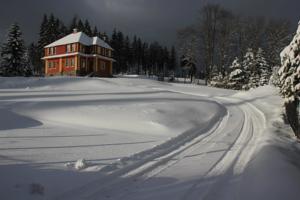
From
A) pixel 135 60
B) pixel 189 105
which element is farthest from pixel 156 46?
pixel 189 105

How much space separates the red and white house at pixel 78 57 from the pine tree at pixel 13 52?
16.2 ft

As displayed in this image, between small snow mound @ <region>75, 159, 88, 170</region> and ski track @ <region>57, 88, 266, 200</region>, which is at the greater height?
small snow mound @ <region>75, 159, 88, 170</region>

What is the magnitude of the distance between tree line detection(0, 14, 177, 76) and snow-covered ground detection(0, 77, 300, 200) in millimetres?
39806

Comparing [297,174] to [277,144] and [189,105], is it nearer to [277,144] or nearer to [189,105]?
[277,144]

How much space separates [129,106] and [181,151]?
7.08 metres

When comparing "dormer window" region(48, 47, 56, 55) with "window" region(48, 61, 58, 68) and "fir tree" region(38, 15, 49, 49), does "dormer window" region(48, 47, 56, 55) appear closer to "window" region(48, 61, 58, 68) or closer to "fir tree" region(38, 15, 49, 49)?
"window" region(48, 61, 58, 68)

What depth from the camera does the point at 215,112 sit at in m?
18.0

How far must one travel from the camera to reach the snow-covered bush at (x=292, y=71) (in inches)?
522

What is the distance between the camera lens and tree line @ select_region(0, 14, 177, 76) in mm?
49906

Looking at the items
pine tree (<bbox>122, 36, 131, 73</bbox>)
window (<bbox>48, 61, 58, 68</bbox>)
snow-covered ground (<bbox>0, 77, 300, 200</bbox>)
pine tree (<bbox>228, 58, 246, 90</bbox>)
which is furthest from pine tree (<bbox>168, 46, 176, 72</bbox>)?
snow-covered ground (<bbox>0, 77, 300, 200</bbox>)

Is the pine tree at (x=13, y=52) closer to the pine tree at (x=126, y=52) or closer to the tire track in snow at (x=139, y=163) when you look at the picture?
the pine tree at (x=126, y=52)

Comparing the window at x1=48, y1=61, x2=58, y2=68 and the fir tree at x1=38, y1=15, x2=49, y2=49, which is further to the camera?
the fir tree at x1=38, y1=15, x2=49, y2=49

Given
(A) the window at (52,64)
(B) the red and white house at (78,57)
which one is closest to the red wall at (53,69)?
(B) the red and white house at (78,57)

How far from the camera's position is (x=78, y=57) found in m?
48.2
